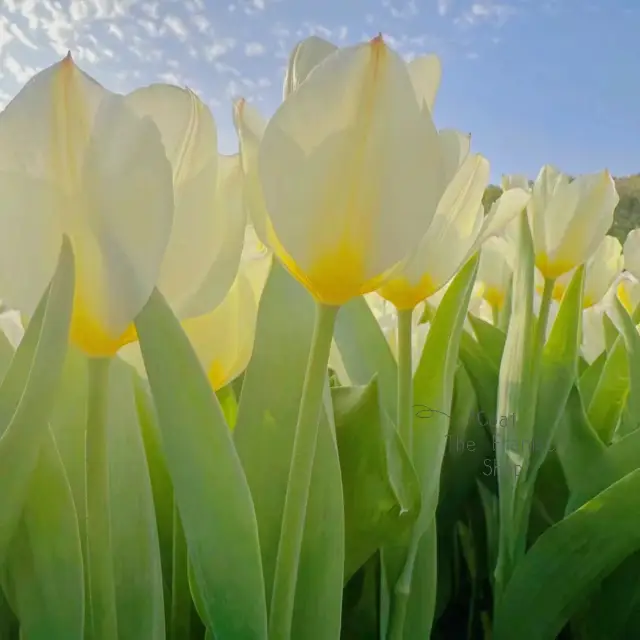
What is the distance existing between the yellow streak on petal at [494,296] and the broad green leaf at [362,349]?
18.1 inches

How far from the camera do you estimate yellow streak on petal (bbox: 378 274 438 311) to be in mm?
379

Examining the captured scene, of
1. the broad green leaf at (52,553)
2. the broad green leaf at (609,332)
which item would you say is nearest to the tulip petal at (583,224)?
the broad green leaf at (609,332)

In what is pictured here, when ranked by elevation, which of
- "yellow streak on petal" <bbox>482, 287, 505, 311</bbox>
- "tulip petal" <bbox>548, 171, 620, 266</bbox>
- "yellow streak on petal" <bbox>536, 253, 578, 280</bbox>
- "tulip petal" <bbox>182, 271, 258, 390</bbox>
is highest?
"yellow streak on petal" <bbox>482, 287, 505, 311</bbox>

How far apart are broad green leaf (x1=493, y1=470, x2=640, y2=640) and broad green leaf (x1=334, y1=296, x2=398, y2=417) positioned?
0.13 m

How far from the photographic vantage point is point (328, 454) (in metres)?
0.31

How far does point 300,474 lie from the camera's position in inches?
10.3

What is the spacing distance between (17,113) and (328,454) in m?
0.17

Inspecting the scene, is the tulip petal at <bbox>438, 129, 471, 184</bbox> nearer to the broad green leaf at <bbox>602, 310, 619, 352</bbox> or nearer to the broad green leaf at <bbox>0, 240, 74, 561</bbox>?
the broad green leaf at <bbox>0, 240, 74, 561</bbox>

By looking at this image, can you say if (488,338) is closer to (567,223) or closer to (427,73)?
(567,223)

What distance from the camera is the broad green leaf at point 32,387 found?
8.7 inches

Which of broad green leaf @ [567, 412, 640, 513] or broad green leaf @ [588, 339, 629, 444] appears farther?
broad green leaf @ [588, 339, 629, 444]

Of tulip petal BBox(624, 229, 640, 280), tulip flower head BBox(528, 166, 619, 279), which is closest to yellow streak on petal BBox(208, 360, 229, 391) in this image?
tulip flower head BBox(528, 166, 619, 279)

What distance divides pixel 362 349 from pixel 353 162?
8.4 inches

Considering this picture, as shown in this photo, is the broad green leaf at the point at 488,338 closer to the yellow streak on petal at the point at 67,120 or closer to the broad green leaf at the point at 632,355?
the broad green leaf at the point at 632,355
